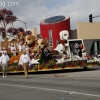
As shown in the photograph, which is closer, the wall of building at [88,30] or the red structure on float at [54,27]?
the red structure on float at [54,27]

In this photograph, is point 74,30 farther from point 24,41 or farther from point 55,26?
point 24,41

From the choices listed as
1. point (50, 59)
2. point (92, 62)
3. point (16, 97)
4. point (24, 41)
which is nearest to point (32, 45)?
point (24, 41)

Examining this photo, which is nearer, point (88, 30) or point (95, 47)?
point (88, 30)

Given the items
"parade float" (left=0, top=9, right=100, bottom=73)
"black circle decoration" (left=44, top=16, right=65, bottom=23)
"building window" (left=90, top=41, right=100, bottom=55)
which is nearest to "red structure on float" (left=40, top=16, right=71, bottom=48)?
"black circle decoration" (left=44, top=16, right=65, bottom=23)

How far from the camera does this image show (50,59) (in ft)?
65.8

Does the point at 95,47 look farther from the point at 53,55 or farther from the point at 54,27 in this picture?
the point at 53,55

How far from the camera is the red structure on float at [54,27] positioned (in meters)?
42.6

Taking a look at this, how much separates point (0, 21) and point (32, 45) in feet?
89.4

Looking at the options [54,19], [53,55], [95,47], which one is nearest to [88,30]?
[95,47]

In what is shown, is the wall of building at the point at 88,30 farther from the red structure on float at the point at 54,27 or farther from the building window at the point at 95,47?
the red structure on float at the point at 54,27

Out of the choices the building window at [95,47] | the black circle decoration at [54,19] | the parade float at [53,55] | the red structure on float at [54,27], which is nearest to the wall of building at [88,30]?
the building window at [95,47]

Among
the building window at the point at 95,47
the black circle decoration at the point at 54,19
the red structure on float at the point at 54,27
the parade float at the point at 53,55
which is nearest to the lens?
the parade float at the point at 53,55

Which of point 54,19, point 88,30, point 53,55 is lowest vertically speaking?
point 53,55

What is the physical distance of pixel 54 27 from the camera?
4316cm
